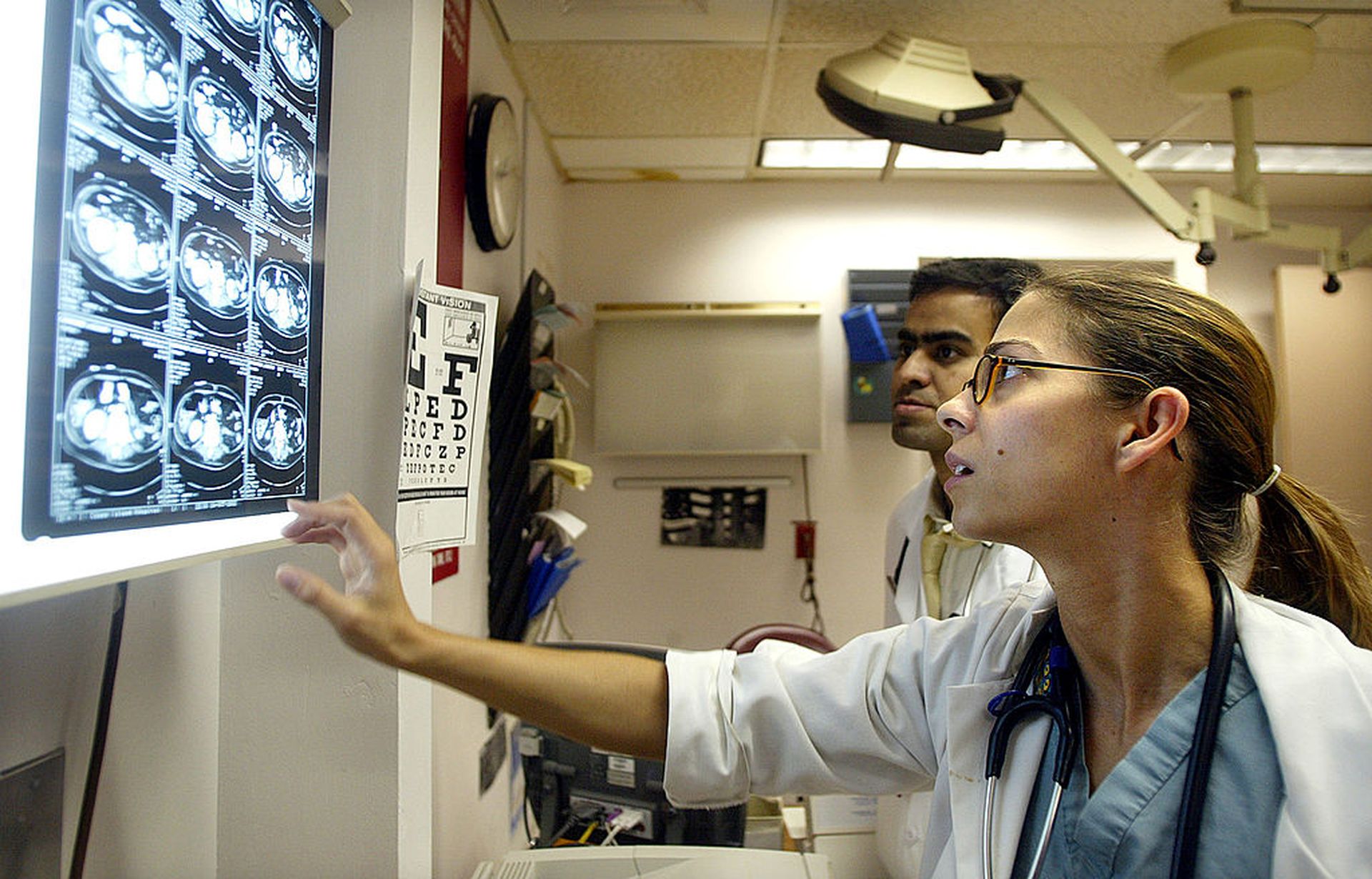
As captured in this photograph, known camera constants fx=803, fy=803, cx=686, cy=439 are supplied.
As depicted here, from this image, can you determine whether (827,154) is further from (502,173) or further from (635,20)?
(502,173)

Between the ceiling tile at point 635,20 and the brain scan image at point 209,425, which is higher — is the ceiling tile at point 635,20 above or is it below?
above

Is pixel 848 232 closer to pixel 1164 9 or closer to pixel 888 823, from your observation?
pixel 1164 9

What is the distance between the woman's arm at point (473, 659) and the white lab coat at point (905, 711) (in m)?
0.04

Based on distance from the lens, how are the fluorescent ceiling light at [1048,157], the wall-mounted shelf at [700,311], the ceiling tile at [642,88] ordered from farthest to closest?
the wall-mounted shelf at [700,311] < the fluorescent ceiling light at [1048,157] < the ceiling tile at [642,88]

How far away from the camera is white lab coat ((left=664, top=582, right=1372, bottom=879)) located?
811 millimetres

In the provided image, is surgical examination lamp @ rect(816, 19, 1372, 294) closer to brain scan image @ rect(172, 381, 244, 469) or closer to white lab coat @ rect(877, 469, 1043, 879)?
white lab coat @ rect(877, 469, 1043, 879)

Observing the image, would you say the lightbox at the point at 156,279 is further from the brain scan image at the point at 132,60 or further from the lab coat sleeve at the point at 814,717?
the lab coat sleeve at the point at 814,717

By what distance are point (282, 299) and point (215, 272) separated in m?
0.13

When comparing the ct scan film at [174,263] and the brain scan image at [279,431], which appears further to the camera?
the brain scan image at [279,431]

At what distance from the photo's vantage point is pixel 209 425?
67cm

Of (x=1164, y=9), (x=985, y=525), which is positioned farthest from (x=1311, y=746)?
(x=1164, y=9)

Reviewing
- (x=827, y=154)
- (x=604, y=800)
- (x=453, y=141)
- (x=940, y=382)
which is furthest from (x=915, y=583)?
(x=827, y=154)

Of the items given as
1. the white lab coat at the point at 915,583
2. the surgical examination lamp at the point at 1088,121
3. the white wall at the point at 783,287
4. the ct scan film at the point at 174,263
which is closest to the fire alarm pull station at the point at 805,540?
the white wall at the point at 783,287

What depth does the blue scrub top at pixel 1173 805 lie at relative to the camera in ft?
2.37
